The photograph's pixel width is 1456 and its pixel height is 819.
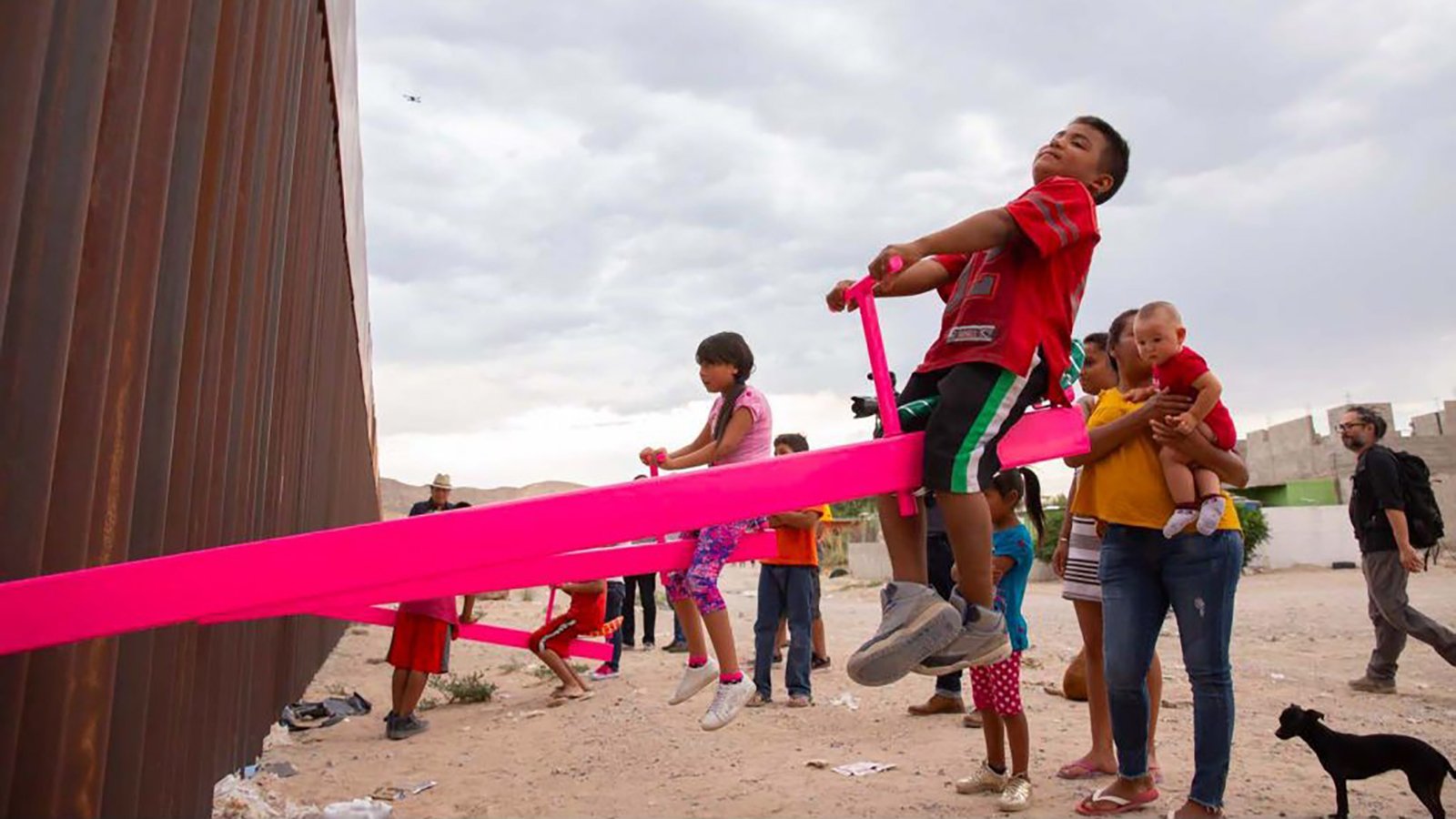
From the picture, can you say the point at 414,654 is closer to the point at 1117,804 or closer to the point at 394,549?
the point at 1117,804

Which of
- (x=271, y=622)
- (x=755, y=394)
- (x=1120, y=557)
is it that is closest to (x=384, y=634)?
(x=271, y=622)

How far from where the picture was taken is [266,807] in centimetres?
402

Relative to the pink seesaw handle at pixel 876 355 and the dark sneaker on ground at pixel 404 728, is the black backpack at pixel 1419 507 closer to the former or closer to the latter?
the pink seesaw handle at pixel 876 355

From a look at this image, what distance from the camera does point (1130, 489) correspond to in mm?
3555

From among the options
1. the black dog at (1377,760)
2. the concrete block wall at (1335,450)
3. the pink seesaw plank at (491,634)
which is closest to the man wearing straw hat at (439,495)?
the pink seesaw plank at (491,634)

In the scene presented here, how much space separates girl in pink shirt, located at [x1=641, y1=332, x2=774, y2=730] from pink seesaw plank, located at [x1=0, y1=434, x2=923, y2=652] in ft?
6.62

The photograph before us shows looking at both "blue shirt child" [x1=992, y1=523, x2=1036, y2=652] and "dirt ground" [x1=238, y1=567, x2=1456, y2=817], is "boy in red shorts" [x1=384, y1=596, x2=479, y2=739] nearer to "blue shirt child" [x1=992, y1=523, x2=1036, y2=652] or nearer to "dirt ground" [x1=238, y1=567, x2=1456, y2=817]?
"dirt ground" [x1=238, y1=567, x2=1456, y2=817]

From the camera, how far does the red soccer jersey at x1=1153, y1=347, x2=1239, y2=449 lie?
3.42 metres

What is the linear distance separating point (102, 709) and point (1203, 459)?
342cm

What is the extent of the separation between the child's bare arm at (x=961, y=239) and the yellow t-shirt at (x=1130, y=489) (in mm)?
1494

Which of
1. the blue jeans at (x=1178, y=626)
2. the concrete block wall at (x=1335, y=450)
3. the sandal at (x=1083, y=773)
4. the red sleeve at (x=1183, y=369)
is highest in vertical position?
the concrete block wall at (x=1335, y=450)

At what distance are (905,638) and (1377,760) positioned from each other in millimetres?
2297

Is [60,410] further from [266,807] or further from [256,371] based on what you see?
[266,807]

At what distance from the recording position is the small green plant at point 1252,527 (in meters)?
22.6
